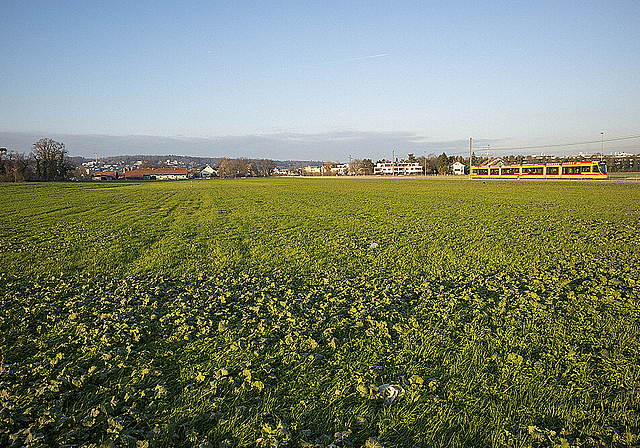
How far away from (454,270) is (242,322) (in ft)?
23.5

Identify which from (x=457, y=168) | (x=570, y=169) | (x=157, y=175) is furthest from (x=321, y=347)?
(x=157, y=175)

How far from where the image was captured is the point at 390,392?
5.24 metres

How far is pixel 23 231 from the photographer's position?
19.9 metres

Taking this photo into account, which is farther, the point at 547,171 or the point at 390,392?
the point at 547,171

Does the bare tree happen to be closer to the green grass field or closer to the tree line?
the tree line

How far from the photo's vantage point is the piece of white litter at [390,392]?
512 centimetres

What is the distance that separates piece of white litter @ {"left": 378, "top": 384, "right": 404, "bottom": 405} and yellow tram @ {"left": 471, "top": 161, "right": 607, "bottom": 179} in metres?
94.0

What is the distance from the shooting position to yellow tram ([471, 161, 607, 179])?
261ft

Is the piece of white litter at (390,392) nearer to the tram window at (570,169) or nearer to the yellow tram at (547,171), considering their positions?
the yellow tram at (547,171)

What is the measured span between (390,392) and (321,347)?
174 cm

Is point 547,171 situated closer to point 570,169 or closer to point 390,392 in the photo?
point 570,169

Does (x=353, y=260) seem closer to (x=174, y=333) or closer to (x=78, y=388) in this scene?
(x=174, y=333)

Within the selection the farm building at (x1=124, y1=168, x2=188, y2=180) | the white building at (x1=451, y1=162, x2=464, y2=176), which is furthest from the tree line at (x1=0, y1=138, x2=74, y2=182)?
the white building at (x1=451, y1=162, x2=464, y2=176)

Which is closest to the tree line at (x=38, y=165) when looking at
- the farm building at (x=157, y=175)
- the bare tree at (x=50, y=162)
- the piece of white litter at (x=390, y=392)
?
the bare tree at (x=50, y=162)
